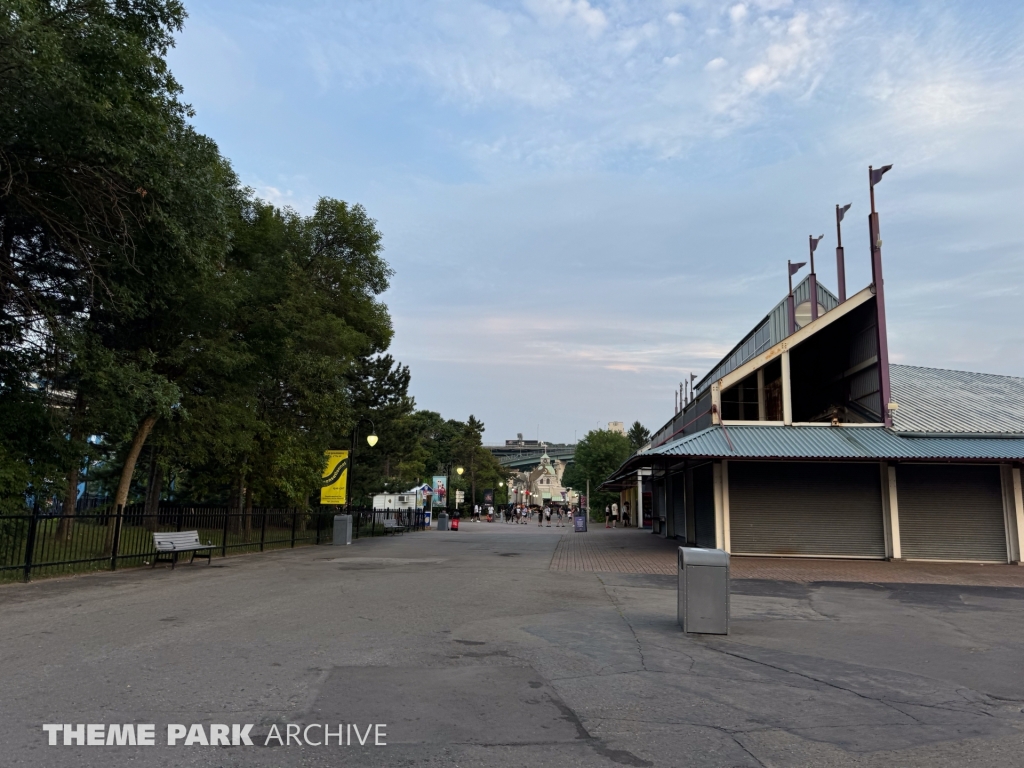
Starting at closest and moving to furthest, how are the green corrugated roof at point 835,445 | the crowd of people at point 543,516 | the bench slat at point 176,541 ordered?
the bench slat at point 176,541 < the green corrugated roof at point 835,445 < the crowd of people at point 543,516

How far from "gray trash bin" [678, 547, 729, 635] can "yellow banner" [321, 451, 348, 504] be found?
21.0 m

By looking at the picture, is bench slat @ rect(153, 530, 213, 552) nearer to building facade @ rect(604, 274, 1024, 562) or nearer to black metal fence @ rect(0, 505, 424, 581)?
black metal fence @ rect(0, 505, 424, 581)

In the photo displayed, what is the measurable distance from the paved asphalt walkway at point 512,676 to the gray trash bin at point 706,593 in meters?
0.35

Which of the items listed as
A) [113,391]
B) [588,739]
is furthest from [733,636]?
[113,391]

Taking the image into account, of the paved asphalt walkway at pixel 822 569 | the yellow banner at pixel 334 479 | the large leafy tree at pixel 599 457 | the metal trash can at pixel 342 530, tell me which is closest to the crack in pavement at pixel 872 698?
the paved asphalt walkway at pixel 822 569

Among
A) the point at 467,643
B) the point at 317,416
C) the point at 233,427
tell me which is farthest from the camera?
the point at 317,416

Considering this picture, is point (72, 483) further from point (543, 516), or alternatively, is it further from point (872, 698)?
point (543, 516)

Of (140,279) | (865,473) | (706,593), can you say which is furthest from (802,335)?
(140,279)

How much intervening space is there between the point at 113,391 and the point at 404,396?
133ft

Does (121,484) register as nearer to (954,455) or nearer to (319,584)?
(319,584)

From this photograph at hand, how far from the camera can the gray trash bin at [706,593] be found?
8758mm

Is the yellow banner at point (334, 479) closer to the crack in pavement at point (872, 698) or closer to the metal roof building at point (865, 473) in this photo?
the metal roof building at point (865, 473)

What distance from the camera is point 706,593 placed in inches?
347

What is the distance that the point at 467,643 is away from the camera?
26.1ft
